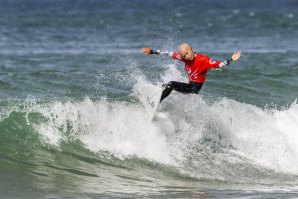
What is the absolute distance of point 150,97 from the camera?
14.1 metres

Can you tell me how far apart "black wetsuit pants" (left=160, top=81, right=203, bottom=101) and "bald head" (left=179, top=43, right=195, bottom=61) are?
1.73ft

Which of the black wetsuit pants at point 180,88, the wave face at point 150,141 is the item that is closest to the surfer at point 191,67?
the black wetsuit pants at point 180,88

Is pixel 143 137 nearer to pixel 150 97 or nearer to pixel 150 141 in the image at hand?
pixel 150 141

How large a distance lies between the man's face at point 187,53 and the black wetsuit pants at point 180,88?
1.73ft

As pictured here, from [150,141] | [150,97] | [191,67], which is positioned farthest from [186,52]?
[150,141]

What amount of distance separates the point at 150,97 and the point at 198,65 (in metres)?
1.18

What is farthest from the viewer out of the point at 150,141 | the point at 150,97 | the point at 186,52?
the point at 150,97

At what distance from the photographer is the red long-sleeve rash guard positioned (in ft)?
44.5

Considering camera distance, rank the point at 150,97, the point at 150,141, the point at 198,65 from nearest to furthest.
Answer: the point at 198,65 → the point at 150,141 → the point at 150,97

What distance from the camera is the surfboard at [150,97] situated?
13844 millimetres

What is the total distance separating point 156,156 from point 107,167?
1.06 meters

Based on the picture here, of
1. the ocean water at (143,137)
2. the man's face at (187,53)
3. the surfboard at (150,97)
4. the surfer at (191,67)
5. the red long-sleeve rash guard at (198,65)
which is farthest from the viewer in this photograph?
the surfboard at (150,97)

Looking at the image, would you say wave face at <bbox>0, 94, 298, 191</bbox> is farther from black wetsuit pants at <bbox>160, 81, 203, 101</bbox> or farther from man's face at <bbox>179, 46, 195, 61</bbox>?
man's face at <bbox>179, 46, 195, 61</bbox>

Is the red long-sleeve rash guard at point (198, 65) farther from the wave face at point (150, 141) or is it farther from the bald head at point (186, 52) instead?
the wave face at point (150, 141)
